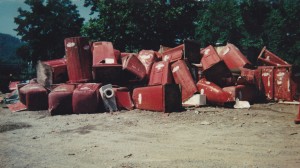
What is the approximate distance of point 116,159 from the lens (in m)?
4.00

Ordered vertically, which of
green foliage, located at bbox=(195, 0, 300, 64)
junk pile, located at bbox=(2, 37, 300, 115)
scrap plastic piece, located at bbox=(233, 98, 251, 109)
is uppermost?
green foliage, located at bbox=(195, 0, 300, 64)

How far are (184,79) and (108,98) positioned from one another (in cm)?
228

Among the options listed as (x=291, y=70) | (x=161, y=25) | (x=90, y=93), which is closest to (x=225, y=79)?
(x=291, y=70)

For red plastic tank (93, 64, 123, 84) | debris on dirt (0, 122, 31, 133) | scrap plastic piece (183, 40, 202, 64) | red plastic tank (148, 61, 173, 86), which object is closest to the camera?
debris on dirt (0, 122, 31, 133)

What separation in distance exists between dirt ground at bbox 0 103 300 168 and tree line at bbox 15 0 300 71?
1103 centimetres

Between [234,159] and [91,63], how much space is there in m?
6.36

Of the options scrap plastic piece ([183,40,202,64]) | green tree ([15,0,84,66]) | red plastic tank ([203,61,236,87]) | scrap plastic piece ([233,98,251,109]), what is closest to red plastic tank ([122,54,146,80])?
scrap plastic piece ([183,40,202,64])

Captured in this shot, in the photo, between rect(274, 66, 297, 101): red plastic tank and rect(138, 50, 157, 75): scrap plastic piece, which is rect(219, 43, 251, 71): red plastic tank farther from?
rect(138, 50, 157, 75): scrap plastic piece

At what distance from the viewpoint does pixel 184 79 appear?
28.5ft

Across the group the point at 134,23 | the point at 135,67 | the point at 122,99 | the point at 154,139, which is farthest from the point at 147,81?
the point at 134,23

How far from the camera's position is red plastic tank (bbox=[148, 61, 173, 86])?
8.62m

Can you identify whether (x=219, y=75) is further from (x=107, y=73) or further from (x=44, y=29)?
(x=44, y=29)

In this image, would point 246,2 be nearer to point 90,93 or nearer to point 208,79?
point 208,79

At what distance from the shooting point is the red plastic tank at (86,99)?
797 cm
